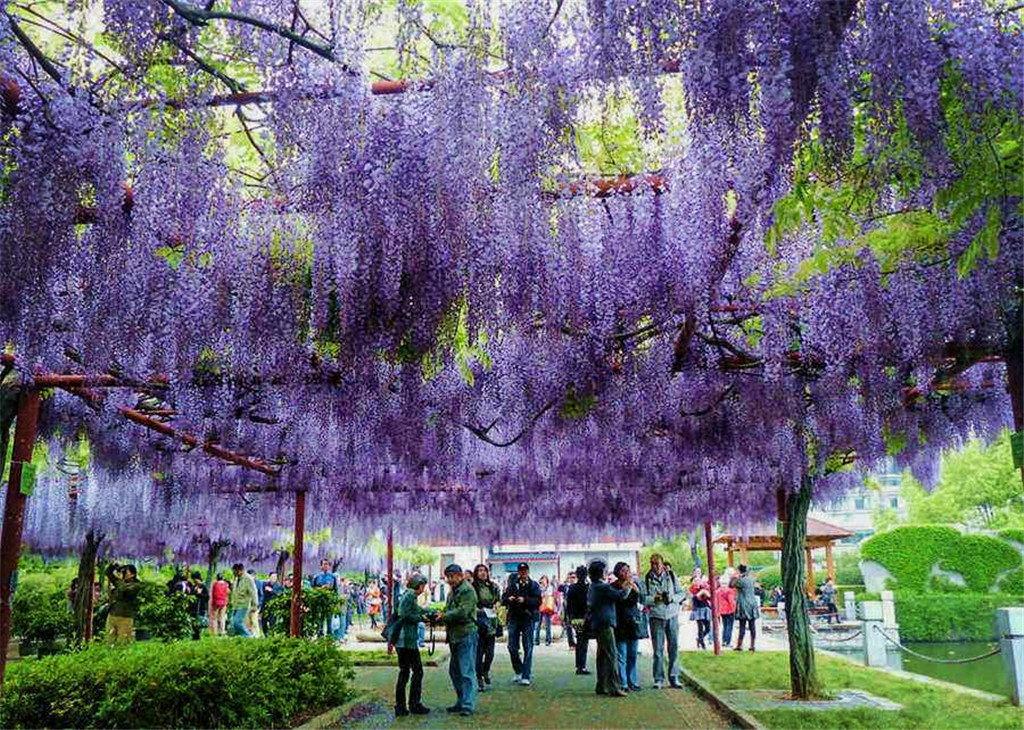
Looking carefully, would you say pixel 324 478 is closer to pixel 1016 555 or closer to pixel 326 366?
pixel 326 366

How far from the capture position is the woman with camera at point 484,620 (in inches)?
400

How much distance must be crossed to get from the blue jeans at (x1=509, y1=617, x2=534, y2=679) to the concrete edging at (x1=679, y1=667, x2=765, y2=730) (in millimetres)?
1861

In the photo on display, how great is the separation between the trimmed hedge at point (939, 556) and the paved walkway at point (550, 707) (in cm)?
1252

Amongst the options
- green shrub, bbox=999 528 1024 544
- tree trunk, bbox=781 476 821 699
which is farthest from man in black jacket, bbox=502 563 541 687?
green shrub, bbox=999 528 1024 544

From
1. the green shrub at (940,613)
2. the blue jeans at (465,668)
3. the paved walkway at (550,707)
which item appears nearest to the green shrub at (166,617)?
the paved walkway at (550,707)

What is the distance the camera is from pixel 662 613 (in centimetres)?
1045

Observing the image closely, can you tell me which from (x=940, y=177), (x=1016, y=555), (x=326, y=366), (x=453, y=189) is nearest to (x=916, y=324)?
(x=940, y=177)

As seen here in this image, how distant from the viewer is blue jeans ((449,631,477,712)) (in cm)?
815

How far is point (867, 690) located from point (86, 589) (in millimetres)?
11575

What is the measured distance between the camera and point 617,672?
958 centimetres

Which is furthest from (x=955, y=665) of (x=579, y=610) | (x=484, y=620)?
(x=484, y=620)

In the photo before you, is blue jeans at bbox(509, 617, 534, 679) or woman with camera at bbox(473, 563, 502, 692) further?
blue jeans at bbox(509, 617, 534, 679)

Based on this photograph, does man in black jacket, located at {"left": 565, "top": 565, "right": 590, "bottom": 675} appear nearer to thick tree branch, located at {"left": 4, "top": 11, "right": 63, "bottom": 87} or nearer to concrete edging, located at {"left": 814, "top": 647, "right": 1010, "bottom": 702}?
concrete edging, located at {"left": 814, "top": 647, "right": 1010, "bottom": 702}

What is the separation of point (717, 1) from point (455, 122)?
133cm
